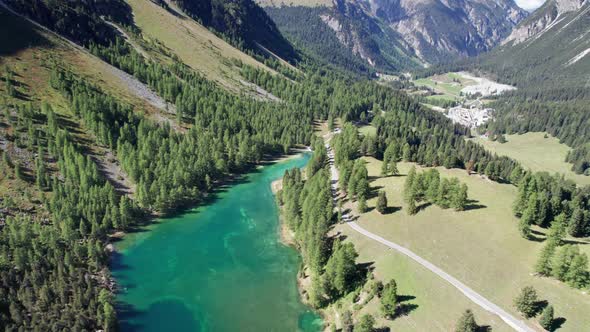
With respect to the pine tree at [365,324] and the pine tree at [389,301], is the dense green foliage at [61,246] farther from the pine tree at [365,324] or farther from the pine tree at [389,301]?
the pine tree at [389,301]

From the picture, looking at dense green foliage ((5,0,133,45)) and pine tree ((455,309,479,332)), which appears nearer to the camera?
pine tree ((455,309,479,332))

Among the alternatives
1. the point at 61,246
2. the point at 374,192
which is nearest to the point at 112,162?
the point at 61,246

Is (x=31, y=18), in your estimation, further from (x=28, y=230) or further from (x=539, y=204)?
(x=539, y=204)

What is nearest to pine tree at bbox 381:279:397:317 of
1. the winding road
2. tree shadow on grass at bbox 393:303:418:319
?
tree shadow on grass at bbox 393:303:418:319

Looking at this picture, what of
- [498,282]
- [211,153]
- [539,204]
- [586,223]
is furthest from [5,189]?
[586,223]

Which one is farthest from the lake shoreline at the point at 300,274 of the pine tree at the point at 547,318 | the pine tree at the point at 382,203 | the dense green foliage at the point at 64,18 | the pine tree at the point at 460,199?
the dense green foliage at the point at 64,18

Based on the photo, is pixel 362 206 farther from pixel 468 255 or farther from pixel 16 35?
pixel 16 35

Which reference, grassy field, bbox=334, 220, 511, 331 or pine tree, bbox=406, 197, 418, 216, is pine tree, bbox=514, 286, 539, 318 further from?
pine tree, bbox=406, 197, 418, 216
